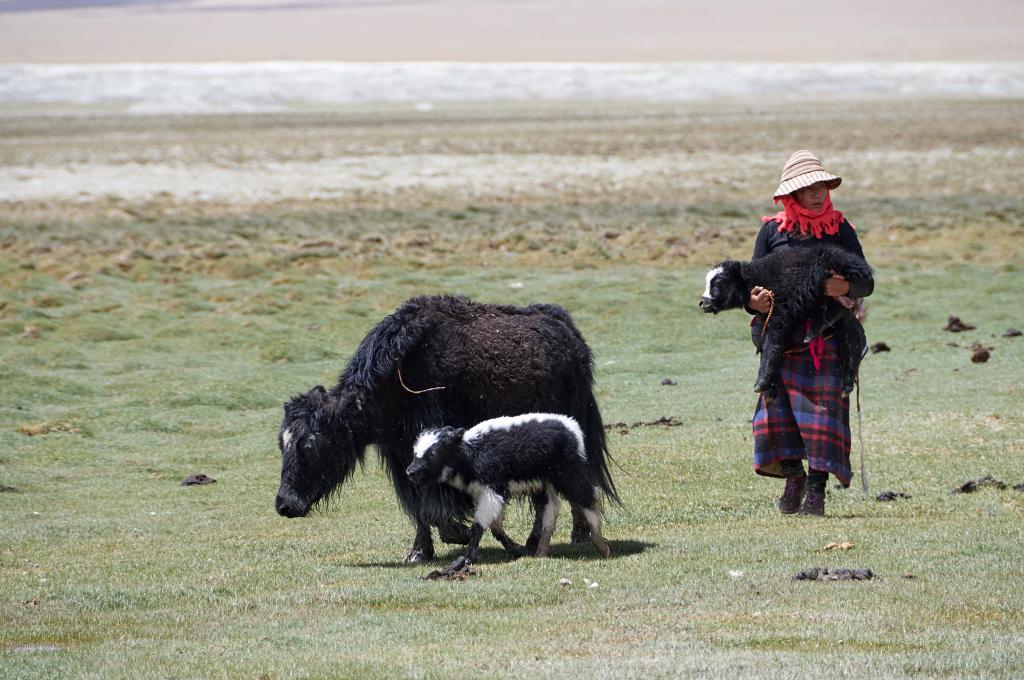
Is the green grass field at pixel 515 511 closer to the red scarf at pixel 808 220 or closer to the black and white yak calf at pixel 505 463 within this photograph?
the black and white yak calf at pixel 505 463

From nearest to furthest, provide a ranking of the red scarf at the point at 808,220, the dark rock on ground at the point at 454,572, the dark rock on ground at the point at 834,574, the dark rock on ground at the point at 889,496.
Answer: the dark rock on ground at the point at 834,574 < the dark rock on ground at the point at 454,572 < the red scarf at the point at 808,220 < the dark rock on ground at the point at 889,496

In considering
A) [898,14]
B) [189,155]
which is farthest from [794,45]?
[189,155]

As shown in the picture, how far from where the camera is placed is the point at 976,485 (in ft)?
33.4

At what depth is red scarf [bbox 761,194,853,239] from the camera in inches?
356

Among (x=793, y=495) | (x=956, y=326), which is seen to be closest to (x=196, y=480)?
(x=793, y=495)

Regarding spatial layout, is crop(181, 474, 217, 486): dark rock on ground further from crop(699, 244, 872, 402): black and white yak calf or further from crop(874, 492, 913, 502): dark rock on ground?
crop(874, 492, 913, 502): dark rock on ground

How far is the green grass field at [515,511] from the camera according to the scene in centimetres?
643

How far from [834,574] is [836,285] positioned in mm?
2046

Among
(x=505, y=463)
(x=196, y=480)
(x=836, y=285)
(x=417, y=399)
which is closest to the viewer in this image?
(x=505, y=463)

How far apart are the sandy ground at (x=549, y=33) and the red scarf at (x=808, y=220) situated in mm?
123807

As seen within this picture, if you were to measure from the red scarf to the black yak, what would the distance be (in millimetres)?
1736

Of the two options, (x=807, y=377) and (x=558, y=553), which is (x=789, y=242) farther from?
(x=558, y=553)

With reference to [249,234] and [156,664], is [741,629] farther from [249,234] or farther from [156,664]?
[249,234]

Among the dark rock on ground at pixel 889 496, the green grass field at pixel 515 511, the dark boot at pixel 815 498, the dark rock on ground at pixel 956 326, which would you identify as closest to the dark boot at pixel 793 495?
the dark boot at pixel 815 498
